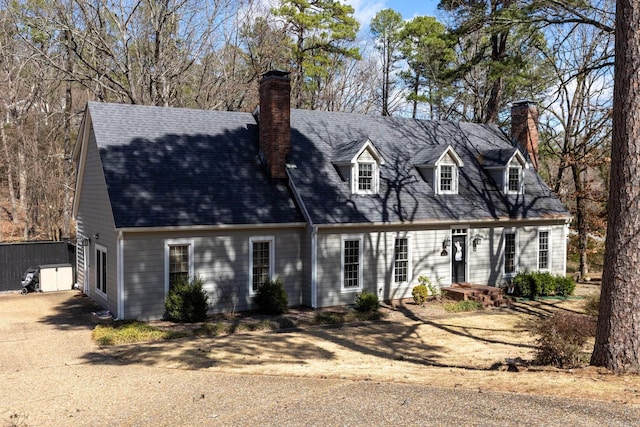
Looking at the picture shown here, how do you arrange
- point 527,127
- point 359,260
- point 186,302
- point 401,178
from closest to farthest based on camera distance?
point 186,302
point 359,260
point 401,178
point 527,127

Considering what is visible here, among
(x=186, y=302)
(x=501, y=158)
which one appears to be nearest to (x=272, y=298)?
(x=186, y=302)

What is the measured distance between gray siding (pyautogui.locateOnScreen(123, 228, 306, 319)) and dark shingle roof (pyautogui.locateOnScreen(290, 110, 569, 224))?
185 centimetres

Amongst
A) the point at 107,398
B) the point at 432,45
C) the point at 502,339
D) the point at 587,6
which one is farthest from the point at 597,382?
the point at 432,45

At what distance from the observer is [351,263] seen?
20.1 m

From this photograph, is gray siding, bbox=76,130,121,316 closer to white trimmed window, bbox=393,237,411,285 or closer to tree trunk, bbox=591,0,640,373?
white trimmed window, bbox=393,237,411,285

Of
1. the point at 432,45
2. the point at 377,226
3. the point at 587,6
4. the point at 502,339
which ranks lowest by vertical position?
the point at 502,339

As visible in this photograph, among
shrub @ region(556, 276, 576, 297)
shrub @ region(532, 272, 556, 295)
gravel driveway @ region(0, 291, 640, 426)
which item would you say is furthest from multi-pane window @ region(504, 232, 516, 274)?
gravel driveway @ region(0, 291, 640, 426)

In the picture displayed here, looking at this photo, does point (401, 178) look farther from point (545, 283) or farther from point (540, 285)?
point (545, 283)

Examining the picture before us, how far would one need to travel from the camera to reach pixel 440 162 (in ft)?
74.9

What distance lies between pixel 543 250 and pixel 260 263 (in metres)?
13.6

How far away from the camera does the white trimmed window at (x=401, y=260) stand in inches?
834

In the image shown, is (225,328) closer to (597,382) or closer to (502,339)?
(502,339)

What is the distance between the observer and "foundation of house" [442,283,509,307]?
842 inches

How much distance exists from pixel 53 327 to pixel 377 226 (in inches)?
435
